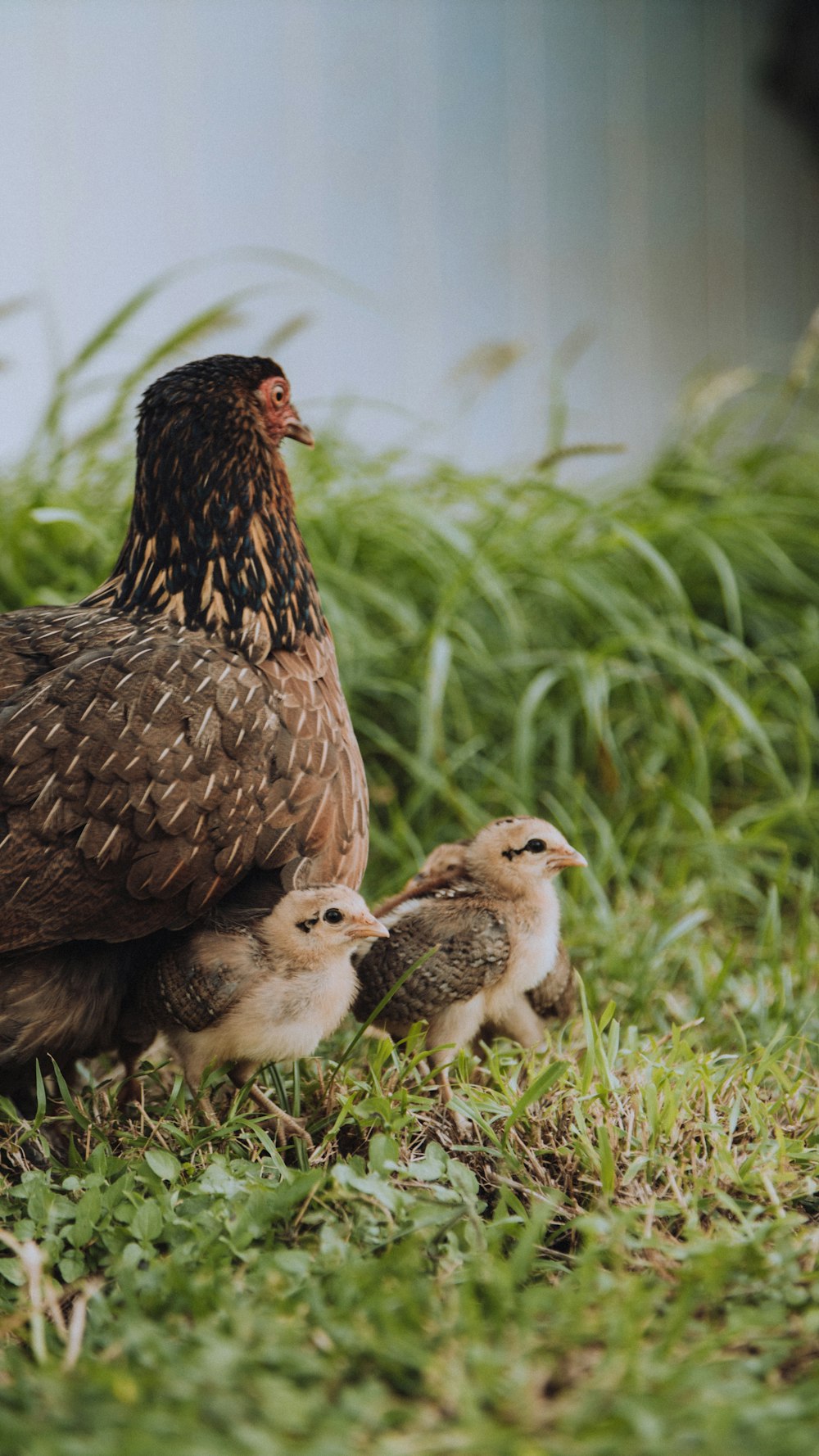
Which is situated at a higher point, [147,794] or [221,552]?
[221,552]

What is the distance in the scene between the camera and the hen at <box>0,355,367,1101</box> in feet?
6.56

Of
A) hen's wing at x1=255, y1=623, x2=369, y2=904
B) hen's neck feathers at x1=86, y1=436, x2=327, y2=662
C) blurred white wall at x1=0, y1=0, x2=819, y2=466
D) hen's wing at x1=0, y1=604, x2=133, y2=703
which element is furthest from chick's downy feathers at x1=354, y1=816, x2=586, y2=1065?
blurred white wall at x1=0, y1=0, x2=819, y2=466

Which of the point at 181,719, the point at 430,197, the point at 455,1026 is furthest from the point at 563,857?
the point at 430,197

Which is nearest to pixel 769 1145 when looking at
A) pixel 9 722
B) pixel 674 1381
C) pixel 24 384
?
pixel 674 1381

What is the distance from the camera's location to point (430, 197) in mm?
6520

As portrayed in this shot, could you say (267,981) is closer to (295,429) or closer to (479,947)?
(479,947)

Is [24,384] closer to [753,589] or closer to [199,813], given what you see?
[753,589]

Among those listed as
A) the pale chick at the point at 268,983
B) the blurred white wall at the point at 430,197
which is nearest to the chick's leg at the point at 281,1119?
the pale chick at the point at 268,983

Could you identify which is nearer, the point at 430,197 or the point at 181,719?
the point at 181,719

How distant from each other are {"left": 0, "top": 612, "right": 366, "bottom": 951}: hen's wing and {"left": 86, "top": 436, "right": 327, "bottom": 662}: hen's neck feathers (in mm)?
170

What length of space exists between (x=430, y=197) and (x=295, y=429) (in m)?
4.49

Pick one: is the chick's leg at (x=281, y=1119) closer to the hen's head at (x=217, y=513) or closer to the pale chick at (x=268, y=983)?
the pale chick at (x=268, y=983)

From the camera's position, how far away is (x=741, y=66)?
7.71 metres

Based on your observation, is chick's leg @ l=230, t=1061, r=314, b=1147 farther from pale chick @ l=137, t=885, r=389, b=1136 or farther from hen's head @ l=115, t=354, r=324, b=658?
hen's head @ l=115, t=354, r=324, b=658
